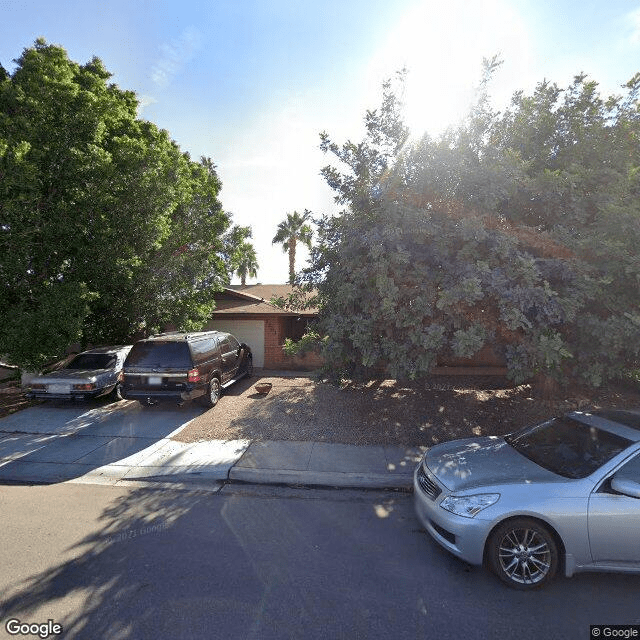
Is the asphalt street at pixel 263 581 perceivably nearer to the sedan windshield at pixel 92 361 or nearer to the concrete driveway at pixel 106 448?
the concrete driveway at pixel 106 448

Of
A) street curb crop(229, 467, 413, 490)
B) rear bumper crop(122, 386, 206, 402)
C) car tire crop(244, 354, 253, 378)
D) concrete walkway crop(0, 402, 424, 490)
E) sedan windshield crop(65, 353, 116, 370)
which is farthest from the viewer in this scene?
car tire crop(244, 354, 253, 378)

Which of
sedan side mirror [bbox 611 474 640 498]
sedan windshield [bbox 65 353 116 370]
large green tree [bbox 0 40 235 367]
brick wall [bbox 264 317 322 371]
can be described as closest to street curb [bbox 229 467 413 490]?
sedan side mirror [bbox 611 474 640 498]

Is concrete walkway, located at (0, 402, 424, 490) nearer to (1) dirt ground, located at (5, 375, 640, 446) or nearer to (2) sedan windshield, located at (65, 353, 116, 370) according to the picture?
(1) dirt ground, located at (5, 375, 640, 446)

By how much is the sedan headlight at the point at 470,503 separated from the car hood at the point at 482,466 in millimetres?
97

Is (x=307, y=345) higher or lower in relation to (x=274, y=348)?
higher

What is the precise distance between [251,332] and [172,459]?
9575mm

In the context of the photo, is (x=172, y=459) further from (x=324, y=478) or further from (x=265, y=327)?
(x=265, y=327)

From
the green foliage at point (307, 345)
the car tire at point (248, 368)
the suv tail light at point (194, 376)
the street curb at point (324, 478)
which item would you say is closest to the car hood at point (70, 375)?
the suv tail light at point (194, 376)

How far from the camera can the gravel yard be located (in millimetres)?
7301

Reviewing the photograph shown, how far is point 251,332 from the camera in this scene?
15.8 m

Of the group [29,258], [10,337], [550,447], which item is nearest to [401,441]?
[550,447]

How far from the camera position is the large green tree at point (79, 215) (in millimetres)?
8125

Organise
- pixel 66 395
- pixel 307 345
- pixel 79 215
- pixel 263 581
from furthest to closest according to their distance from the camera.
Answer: pixel 66 395
pixel 79 215
pixel 307 345
pixel 263 581

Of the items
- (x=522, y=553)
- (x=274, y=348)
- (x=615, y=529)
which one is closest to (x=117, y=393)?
(x=274, y=348)
